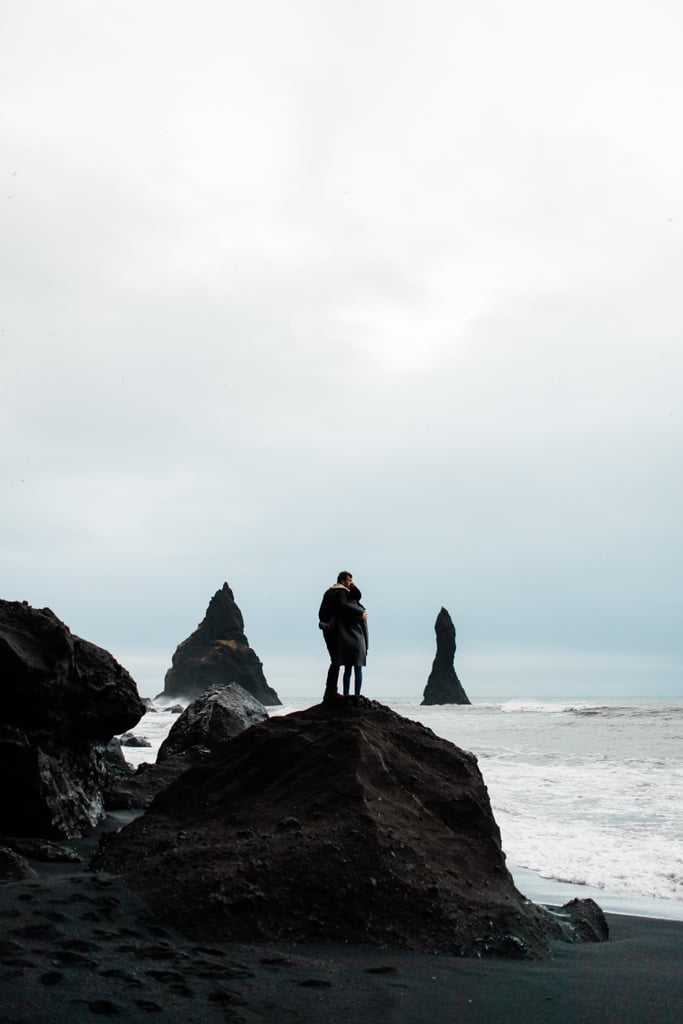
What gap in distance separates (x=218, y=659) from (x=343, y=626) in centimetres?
7929

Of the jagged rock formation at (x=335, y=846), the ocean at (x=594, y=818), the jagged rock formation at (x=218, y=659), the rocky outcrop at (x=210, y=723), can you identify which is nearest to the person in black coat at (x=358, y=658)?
the jagged rock formation at (x=335, y=846)

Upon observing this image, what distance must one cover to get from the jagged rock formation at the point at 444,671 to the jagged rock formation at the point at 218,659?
21658 mm

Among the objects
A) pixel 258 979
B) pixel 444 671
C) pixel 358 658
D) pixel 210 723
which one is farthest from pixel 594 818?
pixel 444 671

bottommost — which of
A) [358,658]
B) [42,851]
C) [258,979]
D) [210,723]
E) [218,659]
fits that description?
[258,979]

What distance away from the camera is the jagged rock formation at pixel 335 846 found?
638 cm

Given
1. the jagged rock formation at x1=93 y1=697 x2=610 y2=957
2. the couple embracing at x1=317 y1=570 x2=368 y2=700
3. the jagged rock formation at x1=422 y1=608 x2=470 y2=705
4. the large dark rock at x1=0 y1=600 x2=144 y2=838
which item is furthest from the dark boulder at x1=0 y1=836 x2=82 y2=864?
the jagged rock formation at x1=422 y1=608 x2=470 y2=705

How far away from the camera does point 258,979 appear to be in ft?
17.1

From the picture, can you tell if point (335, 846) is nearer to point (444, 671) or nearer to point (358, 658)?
point (358, 658)

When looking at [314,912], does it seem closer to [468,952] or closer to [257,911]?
[257,911]

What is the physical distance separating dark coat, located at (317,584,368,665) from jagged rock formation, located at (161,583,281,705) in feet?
255

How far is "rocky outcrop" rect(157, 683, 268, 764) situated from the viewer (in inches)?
677

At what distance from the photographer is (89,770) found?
1134 centimetres

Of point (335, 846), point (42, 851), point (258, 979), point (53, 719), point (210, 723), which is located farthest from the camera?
point (210, 723)

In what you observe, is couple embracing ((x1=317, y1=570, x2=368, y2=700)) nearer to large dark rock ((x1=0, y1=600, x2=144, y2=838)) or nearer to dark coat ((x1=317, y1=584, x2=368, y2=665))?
dark coat ((x1=317, y1=584, x2=368, y2=665))
